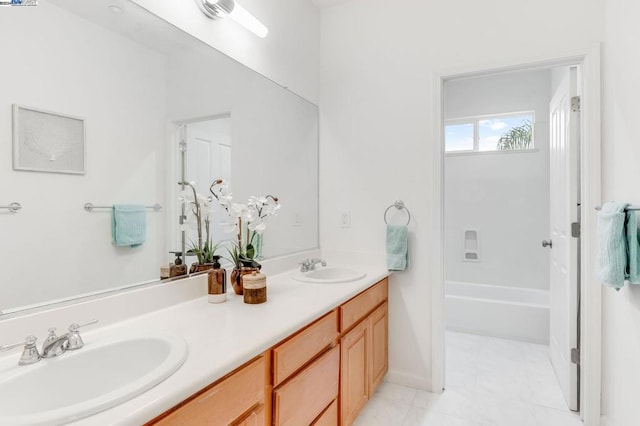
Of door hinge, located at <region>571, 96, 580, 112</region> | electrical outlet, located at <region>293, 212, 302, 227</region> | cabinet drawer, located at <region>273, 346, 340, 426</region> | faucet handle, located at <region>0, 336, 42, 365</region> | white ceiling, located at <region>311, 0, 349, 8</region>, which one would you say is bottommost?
cabinet drawer, located at <region>273, 346, 340, 426</region>

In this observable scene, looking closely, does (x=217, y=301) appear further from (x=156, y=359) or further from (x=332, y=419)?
(x=332, y=419)

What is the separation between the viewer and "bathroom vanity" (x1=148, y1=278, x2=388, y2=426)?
93cm

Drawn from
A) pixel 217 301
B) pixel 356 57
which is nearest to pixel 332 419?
pixel 217 301

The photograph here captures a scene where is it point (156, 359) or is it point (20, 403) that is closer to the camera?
point (20, 403)

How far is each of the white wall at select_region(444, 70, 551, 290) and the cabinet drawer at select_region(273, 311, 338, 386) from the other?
298 centimetres

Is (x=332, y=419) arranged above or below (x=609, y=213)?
below

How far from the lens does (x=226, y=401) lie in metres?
0.95

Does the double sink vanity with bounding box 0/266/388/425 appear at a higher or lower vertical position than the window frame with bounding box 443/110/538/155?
lower

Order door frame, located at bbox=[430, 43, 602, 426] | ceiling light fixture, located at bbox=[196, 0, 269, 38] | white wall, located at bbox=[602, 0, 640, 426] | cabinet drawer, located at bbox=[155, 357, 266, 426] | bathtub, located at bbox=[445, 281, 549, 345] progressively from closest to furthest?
1. cabinet drawer, located at bbox=[155, 357, 266, 426]
2. white wall, located at bbox=[602, 0, 640, 426]
3. ceiling light fixture, located at bbox=[196, 0, 269, 38]
4. door frame, located at bbox=[430, 43, 602, 426]
5. bathtub, located at bbox=[445, 281, 549, 345]

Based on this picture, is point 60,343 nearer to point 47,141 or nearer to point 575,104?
point 47,141

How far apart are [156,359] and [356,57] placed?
2238 mm

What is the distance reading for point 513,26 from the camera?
2.06 meters

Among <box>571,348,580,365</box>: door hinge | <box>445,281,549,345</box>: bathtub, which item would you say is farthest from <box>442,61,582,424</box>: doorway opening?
<box>571,348,580,365</box>: door hinge

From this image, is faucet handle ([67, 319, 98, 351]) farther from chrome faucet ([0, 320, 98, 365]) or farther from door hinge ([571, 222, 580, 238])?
door hinge ([571, 222, 580, 238])
